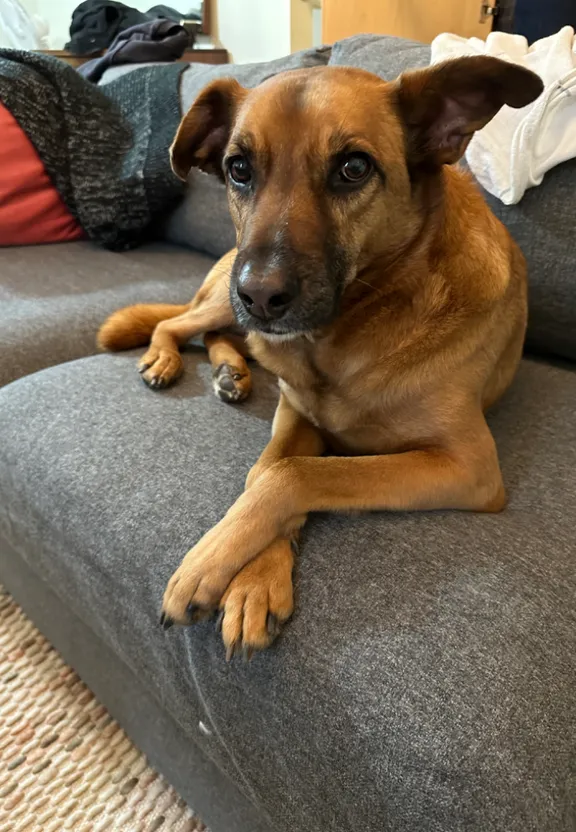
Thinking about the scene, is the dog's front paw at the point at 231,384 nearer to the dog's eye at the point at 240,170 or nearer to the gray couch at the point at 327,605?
the gray couch at the point at 327,605

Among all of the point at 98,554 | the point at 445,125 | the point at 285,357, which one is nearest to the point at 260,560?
the point at 98,554

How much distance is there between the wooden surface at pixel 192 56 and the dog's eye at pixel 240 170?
2822mm

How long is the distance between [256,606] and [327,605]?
89 millimetres

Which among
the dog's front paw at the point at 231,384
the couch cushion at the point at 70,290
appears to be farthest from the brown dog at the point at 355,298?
the couch cushion at the point at 70,290

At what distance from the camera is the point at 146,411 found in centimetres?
132

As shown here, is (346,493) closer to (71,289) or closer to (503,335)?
(503,335)

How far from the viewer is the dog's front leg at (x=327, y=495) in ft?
2.84

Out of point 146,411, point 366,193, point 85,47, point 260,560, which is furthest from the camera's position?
point 85,47

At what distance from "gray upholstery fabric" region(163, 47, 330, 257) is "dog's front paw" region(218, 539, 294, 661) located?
1.60 metres

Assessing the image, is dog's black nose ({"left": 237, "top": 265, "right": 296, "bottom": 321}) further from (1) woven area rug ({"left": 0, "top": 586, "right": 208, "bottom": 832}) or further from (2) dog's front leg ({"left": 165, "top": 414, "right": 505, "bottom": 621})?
(1) woven area rug ({"left": 0, "top": 586, "right": 208, "bottom": 832})

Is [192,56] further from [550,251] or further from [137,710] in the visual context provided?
[137,710]

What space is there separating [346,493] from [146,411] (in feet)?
1.74

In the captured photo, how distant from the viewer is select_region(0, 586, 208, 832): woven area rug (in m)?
1.21

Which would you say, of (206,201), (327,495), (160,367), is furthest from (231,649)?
(206,201)
